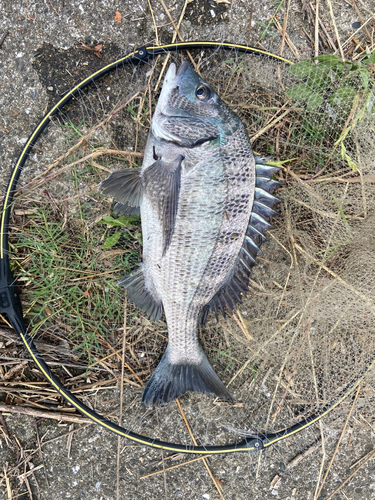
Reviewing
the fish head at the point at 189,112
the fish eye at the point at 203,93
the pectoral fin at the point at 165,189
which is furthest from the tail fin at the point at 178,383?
the fish eye at the point at 203,93

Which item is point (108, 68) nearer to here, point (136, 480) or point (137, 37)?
point (137, 37)

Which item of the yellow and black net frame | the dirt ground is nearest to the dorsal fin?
the yellow and black net frame

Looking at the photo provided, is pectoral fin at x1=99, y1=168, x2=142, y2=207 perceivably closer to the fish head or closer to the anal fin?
the fish head

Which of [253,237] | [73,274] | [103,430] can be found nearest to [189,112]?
[253,237]

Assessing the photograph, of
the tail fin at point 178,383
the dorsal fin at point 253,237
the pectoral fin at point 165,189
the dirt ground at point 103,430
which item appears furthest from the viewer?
the dirt ground at point 103,430

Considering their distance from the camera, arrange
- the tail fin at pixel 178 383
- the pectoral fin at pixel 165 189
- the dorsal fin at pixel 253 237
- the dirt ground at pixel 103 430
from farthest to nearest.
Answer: the dirt ground at pixel 103 430 < the tail fin at pixel 178 383 < the dorsal fin at pixel 253 237 < the pectoral fin at pixel 165 189

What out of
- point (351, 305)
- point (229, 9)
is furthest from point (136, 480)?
point (229, 9)

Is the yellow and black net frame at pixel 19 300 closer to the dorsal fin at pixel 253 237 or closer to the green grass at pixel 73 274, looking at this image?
the green grass at pixel 73 274
